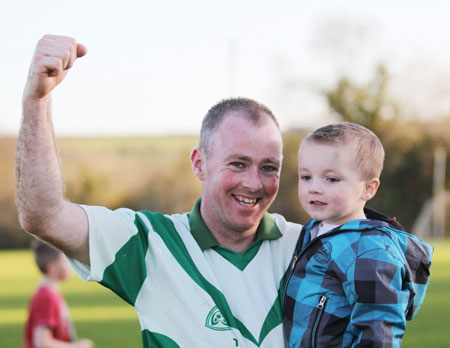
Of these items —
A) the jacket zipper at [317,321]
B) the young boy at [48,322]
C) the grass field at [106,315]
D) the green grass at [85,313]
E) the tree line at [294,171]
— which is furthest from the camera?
the tree line at [294,171]

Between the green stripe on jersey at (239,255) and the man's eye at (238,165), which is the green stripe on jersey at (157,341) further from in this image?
the man's eye at (238,165)

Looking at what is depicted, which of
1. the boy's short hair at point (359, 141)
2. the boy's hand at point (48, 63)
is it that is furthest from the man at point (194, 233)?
the boy's short hair at point (359, 141)

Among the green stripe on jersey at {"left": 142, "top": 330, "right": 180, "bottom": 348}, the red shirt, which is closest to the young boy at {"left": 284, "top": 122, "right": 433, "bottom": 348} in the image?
the green stripe on jersey at {"left": 142, "top": 330, "right": 180, "bottom": 348}

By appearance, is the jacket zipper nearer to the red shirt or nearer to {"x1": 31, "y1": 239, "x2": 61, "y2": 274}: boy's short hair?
the red shirt

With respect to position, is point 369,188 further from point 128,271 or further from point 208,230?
point 128,271

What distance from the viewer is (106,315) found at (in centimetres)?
1117

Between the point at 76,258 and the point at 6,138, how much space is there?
124ft

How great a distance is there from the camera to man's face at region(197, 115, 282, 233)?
8.97ft

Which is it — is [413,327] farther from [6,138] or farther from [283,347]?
[6,138]

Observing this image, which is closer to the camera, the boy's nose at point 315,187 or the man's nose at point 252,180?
the boy's nose at point 315,187

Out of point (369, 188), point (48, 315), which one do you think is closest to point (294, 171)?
point (48, 315)

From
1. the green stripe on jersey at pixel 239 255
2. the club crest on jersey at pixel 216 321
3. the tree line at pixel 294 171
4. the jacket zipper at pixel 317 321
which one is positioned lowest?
the tree line at pixel 294 171

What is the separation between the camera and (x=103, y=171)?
1532 inches

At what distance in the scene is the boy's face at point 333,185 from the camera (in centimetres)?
250
